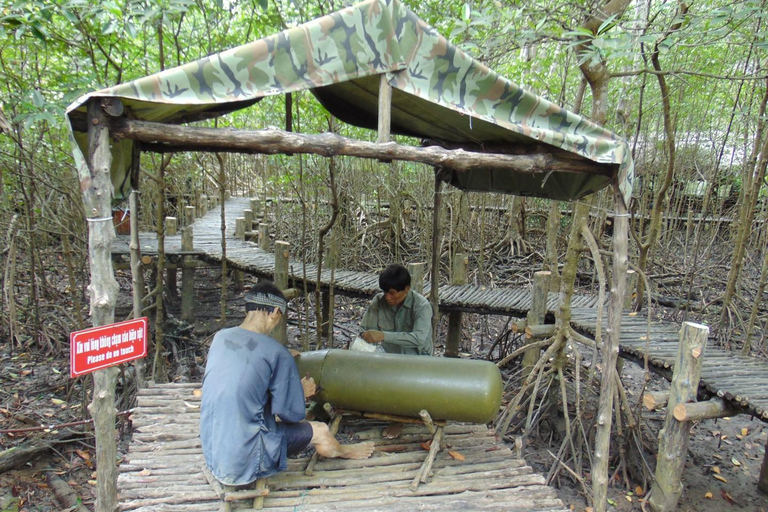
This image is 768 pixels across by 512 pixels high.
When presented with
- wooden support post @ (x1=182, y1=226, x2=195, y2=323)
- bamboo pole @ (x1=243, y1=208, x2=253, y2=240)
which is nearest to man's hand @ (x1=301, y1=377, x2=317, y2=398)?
wooden support post @ (x1=182, y1=226, x2=195, y2=323)

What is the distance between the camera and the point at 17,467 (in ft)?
15.2

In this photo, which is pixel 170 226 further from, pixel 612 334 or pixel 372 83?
pixel 612 334

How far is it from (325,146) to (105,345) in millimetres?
1512

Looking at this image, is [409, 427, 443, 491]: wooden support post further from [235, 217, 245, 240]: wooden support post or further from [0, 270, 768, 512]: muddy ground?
[235, 217, 245, 240]: wooden support post

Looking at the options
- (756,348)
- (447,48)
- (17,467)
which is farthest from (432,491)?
(756,348)

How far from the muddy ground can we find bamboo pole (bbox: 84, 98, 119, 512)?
5.70ft

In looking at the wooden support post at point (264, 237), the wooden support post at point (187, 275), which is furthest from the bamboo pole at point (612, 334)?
the wooden support post at point (264, 237)

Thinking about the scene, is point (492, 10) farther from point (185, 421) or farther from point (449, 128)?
point (185, 421)

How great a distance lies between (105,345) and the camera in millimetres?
2389

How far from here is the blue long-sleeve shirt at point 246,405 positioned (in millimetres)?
2650

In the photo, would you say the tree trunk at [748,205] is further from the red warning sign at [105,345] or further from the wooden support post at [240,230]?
the wooden support post at [240,230]

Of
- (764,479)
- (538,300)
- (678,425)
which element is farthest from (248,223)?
(764,479)

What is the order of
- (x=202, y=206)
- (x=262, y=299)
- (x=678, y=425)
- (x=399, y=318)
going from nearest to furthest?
(x=262, y=299), (x=678, y=425), (x=399, y=318), (x=202, y=206)

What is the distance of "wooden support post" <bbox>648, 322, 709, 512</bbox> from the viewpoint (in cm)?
390
